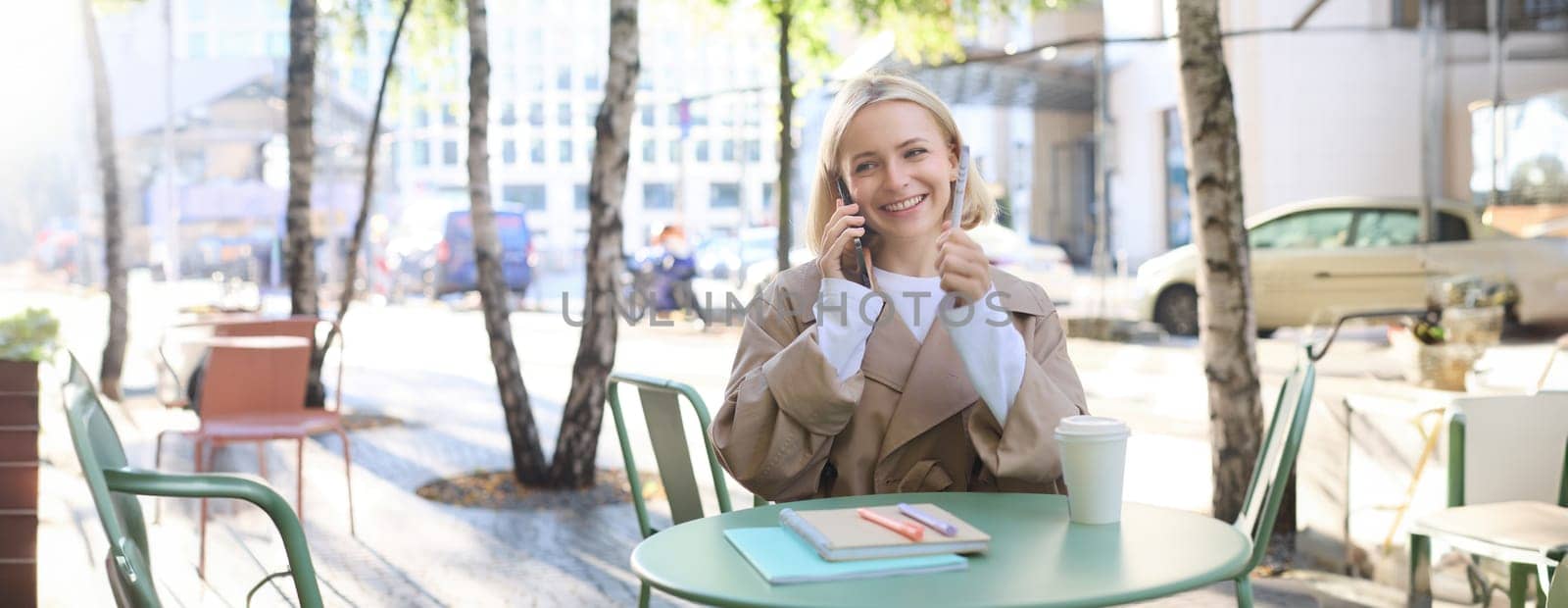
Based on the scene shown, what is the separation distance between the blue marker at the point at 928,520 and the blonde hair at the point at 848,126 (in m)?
0.69

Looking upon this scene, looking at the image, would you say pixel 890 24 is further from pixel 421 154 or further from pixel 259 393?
pixel 421 154

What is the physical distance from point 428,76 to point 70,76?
3.25 m

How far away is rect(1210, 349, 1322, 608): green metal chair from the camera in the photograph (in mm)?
2637

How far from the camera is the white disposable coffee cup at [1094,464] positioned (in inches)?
82.2

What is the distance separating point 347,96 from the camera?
30250 mm

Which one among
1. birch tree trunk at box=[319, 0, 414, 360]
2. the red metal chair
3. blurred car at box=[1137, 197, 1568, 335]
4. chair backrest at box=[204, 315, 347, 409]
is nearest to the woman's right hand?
the red metal chair

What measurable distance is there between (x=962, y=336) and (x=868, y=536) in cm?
51

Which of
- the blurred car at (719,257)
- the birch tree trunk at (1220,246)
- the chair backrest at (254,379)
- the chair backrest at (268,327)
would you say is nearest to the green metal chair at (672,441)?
the birch tree trunk at (1220,246)

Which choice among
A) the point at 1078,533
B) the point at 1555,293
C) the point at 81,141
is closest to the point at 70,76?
the point at 81,141

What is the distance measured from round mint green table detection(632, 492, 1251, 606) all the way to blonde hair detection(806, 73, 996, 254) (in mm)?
617

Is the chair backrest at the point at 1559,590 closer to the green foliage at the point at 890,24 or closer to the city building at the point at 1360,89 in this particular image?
the city building at the point at 1360,89

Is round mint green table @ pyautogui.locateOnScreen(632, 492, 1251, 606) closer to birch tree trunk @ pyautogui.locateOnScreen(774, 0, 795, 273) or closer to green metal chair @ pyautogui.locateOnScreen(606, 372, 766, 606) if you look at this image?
green metal chair @ pyautogui.locateOnScreen(606, 372, 766, 606)

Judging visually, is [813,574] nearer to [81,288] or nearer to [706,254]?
[81,288]

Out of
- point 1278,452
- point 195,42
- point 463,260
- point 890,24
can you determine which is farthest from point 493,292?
point 195,42
